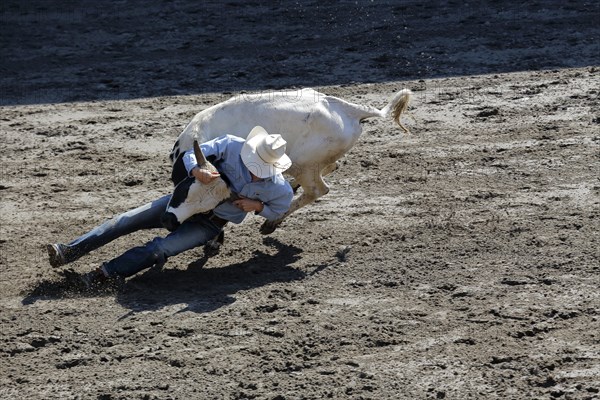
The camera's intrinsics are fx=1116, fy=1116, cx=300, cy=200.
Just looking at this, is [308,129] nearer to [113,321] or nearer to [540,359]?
[113,321]

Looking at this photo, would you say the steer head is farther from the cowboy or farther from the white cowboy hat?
the white cowboy hat

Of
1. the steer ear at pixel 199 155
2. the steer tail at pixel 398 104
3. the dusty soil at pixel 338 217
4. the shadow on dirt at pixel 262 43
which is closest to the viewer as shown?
the dusty soil at pixel 338 217

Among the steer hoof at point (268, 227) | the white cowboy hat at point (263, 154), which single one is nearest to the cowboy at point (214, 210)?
the white cowboy hat at point (263, 154)

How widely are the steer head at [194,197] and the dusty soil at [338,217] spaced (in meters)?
0.48

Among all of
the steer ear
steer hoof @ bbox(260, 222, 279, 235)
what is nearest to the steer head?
the steer ear

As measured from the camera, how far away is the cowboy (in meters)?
7.19

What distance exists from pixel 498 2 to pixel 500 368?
8.51 m

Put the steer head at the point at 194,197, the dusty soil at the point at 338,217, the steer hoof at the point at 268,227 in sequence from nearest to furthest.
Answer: the dusty soil at the point at 338,217, the steer head at the point at 194,197, the steer hoof at the point at 268,227

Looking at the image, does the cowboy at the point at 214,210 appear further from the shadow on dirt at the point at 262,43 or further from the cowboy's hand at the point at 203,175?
the shadow on dirt at the point at 262,43

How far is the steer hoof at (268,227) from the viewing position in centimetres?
802

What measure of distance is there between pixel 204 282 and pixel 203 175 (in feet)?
2.61

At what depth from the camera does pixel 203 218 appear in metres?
7.50

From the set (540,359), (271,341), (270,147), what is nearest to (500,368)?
(540,359)

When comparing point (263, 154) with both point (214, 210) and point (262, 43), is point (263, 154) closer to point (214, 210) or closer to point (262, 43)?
point (214, 210)
